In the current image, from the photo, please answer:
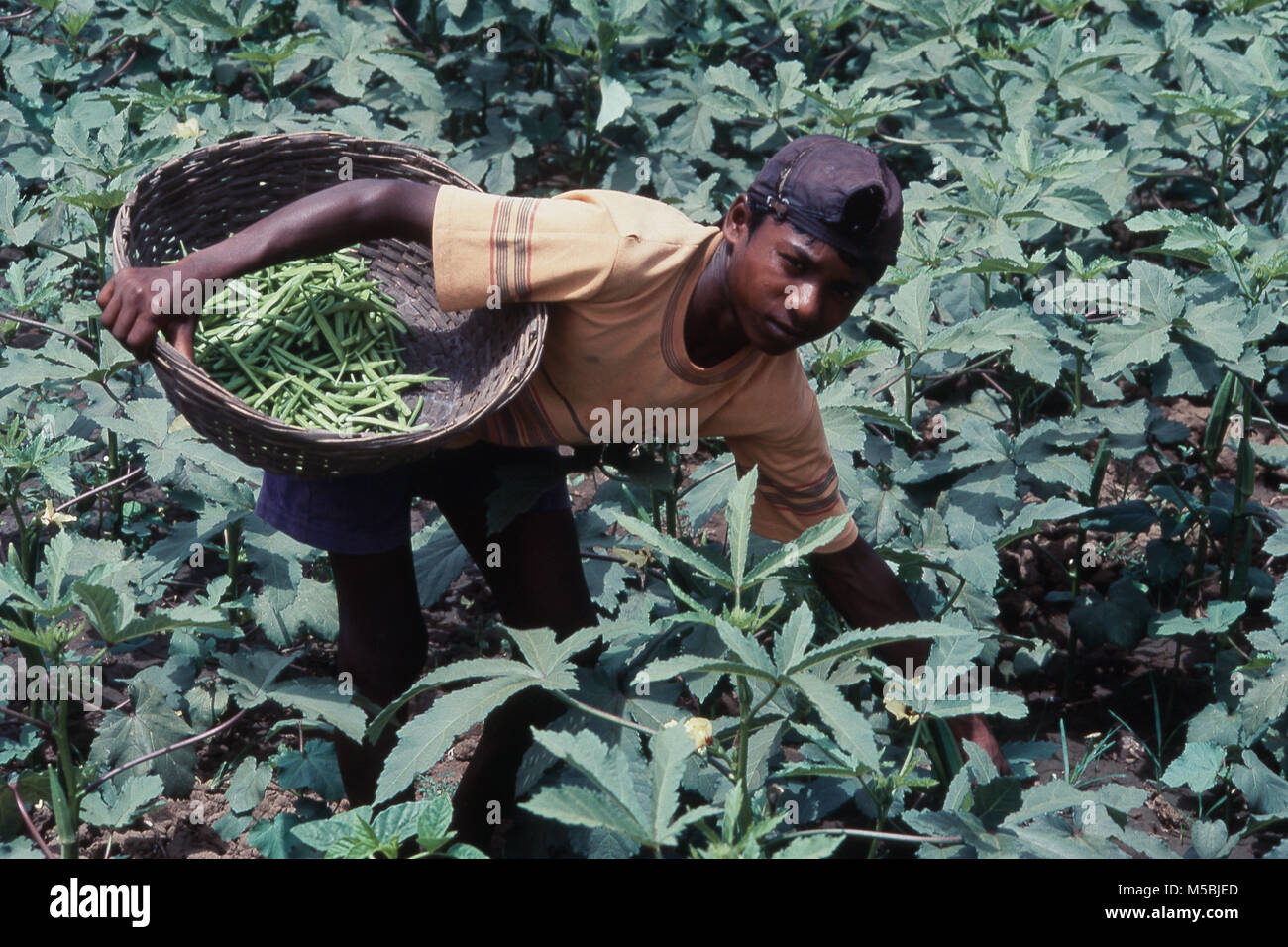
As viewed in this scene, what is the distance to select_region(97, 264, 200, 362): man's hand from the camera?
2201 mm

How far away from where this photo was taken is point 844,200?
2184 millimetres

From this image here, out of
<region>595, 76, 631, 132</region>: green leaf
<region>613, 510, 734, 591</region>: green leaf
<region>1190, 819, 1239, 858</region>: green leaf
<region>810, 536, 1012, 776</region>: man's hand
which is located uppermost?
<region>595, 76, 631, 132</region>: green leaf

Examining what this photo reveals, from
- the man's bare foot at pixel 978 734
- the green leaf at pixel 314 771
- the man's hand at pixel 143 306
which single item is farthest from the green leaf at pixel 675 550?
the green leaf at pixel 314 771

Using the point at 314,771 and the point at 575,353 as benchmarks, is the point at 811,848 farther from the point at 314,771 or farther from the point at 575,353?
the point at 314,771

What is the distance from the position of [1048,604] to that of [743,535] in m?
1.67

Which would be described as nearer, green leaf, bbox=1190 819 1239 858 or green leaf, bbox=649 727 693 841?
green leaf, bbox=649 727 693 841

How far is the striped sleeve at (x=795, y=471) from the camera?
2.55 m

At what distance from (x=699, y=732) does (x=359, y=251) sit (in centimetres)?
126

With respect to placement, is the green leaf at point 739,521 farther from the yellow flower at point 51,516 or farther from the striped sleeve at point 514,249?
the yellow flower at point 51,516

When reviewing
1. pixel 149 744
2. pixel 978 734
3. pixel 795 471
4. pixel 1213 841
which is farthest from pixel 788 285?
pixel 149 744

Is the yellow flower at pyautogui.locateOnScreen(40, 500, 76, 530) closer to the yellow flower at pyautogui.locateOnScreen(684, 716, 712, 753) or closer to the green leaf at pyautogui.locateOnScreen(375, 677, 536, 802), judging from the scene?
the green leaf at pyautogui.locateOnScreen(375, 677, 536, 802)

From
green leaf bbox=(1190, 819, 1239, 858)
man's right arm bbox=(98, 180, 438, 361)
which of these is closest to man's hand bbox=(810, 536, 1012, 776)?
green leaf bbox=(1190, 819, 1239, 858)

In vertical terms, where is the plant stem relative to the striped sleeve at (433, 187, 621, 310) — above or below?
below

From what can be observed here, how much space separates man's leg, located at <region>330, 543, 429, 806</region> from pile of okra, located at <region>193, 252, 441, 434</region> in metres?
0.27
